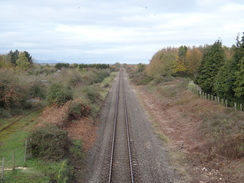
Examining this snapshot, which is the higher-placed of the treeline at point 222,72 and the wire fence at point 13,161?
the treeline at point 222,72

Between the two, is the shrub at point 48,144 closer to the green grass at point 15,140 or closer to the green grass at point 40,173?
the green grass at point 40,173

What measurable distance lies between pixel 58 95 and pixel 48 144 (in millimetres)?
12227

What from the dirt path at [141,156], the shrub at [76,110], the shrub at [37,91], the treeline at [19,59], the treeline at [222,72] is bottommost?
the dirt path at [141,156]

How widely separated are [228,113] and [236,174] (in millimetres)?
8881

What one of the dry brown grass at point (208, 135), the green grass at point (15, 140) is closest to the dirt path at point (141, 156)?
the dry brown grass at point (208, 135)

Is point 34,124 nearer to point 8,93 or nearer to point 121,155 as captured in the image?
point 8,93

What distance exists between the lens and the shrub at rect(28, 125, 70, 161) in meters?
12.9

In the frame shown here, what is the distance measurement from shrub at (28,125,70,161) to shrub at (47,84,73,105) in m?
11.1

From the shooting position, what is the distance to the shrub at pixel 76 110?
21344 mm

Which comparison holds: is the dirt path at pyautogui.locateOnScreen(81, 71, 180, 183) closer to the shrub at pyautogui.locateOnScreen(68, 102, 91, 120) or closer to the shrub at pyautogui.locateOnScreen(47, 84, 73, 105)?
the shrub at pyautogui.locateOnScreen(68, 102, 91, 120)

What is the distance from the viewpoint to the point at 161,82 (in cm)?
5250

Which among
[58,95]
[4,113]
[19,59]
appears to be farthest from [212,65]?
[19,59]

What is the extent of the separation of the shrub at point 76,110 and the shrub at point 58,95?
3056mm

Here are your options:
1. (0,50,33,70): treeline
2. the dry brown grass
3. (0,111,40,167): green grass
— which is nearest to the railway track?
the dry brown grass
